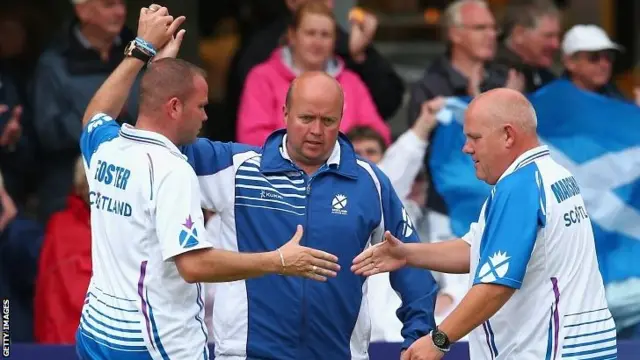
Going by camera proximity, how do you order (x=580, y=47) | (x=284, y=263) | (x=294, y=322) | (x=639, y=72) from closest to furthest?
(x=284, y=263) < (x=294, y=322) < (x=580, y=47) < (x=639, y=72)

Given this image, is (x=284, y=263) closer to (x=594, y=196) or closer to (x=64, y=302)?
(x=64, y=302)

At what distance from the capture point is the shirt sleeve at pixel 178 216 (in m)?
5.75

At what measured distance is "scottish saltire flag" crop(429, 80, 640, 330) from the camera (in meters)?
8.93

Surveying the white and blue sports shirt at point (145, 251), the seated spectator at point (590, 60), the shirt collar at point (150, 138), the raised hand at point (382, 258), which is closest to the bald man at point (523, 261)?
the raised hand at point (382, 258)

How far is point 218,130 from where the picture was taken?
35.6 feet

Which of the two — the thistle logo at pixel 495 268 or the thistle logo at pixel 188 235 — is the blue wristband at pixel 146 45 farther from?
the thistle logo at pixel 495 268

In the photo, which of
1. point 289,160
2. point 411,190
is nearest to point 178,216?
point 289,160

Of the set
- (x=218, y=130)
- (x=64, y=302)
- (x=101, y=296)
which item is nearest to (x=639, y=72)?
(x=218, y=130)

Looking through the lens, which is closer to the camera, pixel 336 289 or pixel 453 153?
pixel 336 289

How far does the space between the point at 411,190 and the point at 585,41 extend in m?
1.73

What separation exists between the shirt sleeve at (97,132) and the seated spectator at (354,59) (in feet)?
11.5

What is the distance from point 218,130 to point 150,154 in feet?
16.1

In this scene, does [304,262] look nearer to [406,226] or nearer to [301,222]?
[301,222]

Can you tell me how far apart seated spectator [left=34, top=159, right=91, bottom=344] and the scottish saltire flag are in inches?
85.6
